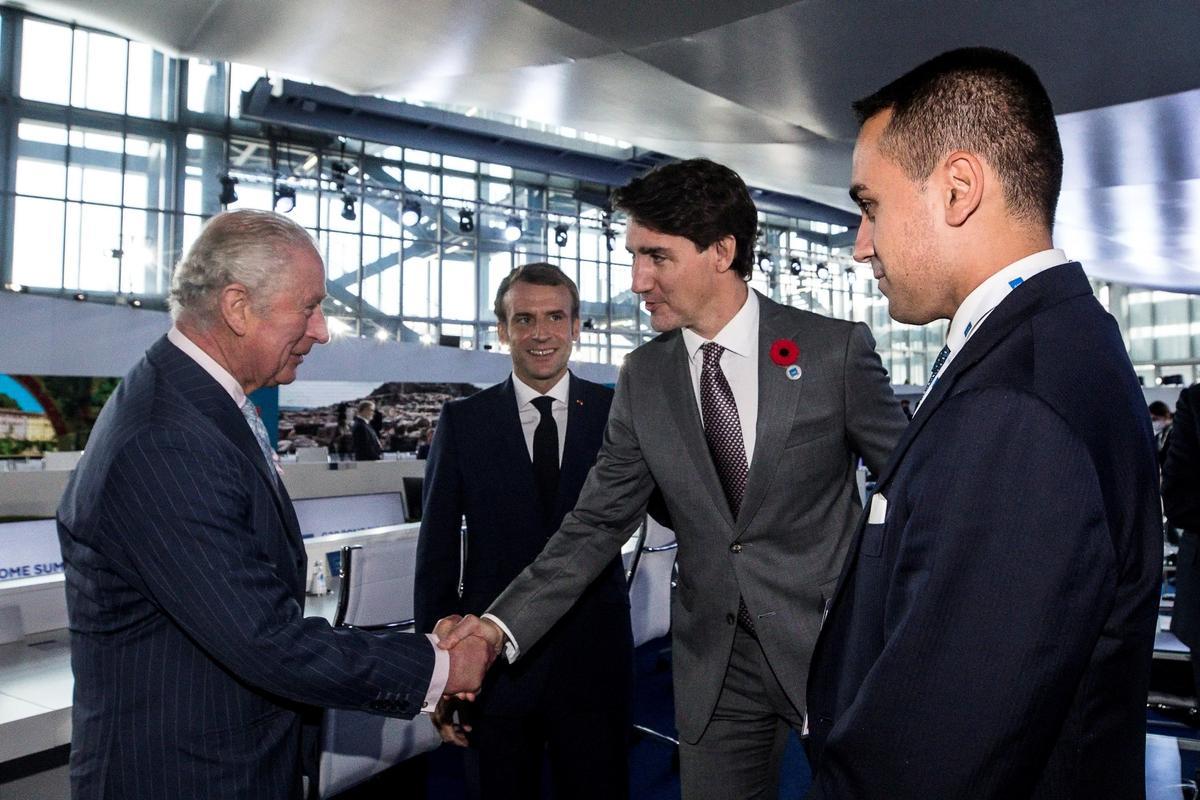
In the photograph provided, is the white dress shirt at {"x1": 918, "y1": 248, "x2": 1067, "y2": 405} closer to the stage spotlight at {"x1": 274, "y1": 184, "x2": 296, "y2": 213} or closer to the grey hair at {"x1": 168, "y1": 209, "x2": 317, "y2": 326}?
the grey hair at {"x1": 168, "y1": 209, "x2": 317, "y2": 326}

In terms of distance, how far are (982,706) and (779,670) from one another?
915 mm

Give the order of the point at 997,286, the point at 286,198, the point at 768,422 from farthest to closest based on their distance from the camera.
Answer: the point at 286,198 → the point at 768,422 → the point at 997,286

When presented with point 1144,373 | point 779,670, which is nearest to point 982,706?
point 779,670

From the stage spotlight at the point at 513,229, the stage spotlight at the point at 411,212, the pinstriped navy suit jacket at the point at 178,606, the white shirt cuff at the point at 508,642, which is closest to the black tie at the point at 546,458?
the white shirt cuff at the point at 508,642

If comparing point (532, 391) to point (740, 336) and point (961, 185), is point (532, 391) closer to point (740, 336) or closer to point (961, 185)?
point (740, 336)

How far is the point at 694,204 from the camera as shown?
1.90 metres

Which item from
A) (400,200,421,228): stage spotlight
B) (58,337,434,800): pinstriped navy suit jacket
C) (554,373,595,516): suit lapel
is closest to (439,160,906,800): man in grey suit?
(554,373,595,516): suit lapel

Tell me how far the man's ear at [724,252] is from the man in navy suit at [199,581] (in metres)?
0.89

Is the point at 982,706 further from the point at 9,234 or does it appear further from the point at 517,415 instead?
→ the point at 9,234

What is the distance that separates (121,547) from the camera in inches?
53.3

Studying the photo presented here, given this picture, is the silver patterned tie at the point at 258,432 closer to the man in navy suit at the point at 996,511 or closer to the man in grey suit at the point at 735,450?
the man in grey suit at the point at 735,450

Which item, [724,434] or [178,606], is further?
[724,434]

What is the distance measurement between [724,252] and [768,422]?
0.42 meters

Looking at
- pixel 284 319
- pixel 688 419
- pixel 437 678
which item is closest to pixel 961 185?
pixel 688 419
